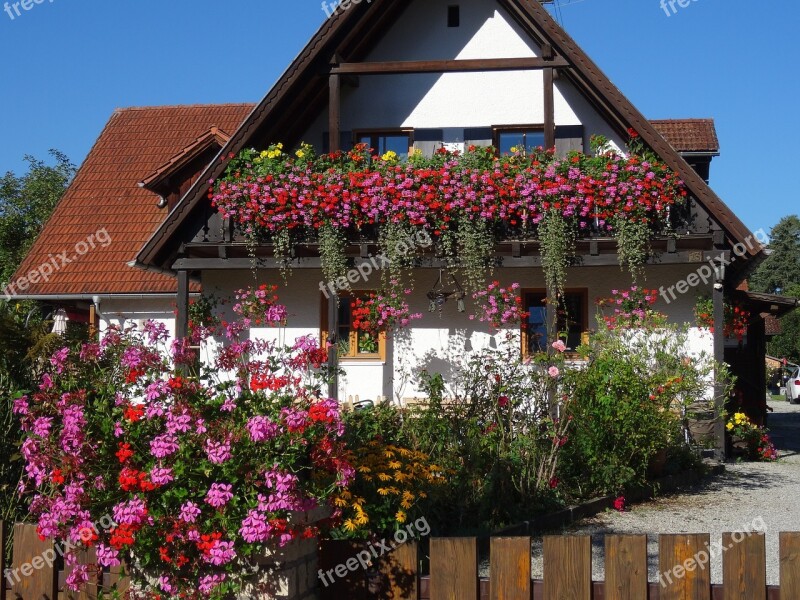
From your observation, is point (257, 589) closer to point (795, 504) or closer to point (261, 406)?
point (261, 406)

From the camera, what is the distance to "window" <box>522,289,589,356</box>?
567 inches

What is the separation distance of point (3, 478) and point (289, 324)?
993cm

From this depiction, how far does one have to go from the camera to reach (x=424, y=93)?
48.6ft

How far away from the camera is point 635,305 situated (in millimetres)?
13633

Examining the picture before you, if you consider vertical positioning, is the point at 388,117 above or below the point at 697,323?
above

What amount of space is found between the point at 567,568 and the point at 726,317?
1127 cm

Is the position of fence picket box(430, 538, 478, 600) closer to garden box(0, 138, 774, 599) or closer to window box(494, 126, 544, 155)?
garden box(0, 138, 774, 599)

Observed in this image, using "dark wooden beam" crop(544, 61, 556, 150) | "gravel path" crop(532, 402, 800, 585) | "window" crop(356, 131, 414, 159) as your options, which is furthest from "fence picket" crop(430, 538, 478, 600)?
"window" crop(356, 131, 414, 159)

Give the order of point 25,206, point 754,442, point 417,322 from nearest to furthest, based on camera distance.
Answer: point 754,442 → point 417,322 → point 25,206

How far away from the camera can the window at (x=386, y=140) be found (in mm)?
14961

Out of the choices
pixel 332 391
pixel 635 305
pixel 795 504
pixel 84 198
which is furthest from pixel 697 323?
pixel 84 198

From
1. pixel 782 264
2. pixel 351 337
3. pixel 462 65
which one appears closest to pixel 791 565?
pixel 462 65

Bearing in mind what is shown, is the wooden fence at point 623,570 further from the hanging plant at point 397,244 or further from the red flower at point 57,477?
the hanging plant at point 397,244

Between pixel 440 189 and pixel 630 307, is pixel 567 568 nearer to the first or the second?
pixel 440 189
